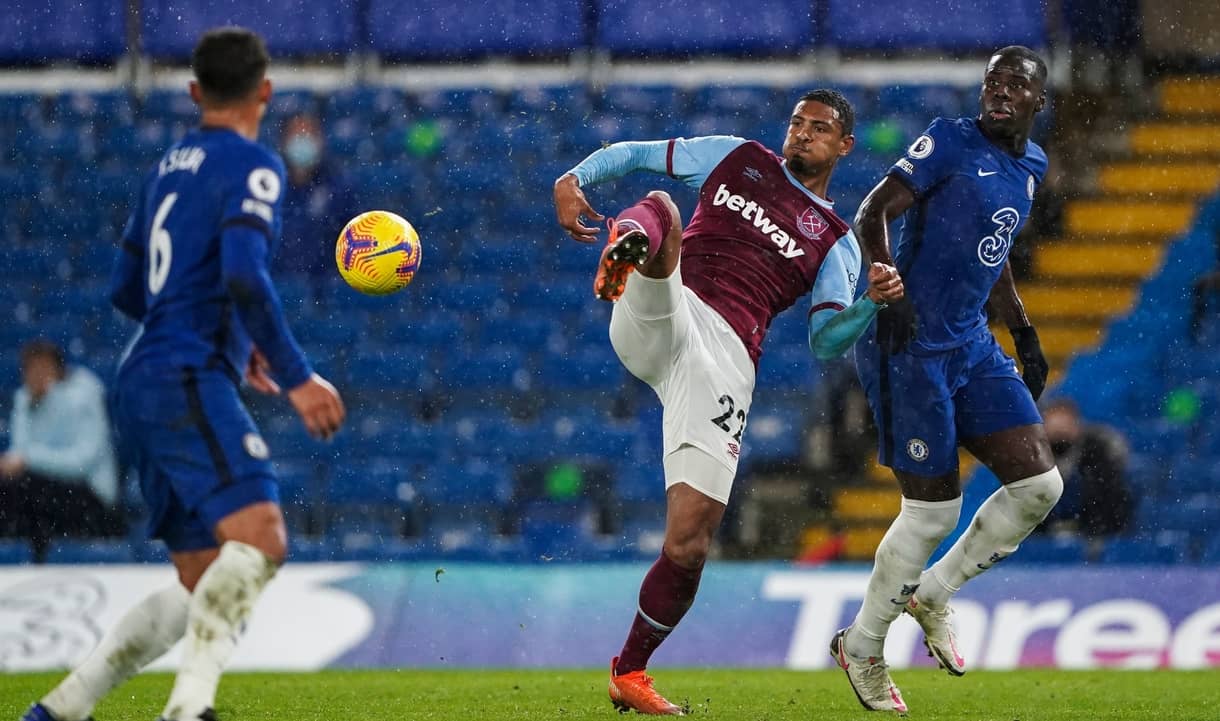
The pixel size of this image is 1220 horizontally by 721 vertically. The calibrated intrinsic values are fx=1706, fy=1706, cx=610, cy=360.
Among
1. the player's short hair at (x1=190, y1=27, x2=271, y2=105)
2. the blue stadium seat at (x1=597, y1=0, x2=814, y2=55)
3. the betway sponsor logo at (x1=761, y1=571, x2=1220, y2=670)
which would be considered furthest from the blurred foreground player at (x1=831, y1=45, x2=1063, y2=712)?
the blue stadium seat at (x1=597, y1=0, x2=814, y2=55)

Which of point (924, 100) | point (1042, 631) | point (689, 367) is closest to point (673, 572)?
point (689, 367)

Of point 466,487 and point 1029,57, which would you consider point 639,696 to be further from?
point 466,487

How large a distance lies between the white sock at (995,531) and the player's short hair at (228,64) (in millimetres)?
3430

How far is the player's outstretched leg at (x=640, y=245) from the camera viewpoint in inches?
227

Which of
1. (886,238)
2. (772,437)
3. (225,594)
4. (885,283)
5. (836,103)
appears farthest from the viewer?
(772,437)

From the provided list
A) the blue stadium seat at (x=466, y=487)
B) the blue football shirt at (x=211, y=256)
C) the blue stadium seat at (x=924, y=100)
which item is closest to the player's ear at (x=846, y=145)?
the blue football shirt at (x=211, y=256)

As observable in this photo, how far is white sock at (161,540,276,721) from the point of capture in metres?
4.34

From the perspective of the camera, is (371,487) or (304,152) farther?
(304,152)

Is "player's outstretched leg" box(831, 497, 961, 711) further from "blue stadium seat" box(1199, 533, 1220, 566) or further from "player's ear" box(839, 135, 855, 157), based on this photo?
"blue stadium seat" box(1199, 533, 1220, 566)

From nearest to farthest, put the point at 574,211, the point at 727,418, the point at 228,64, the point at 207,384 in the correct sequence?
the point at 207,384 → the point at 228,64 → the point at 574,211 → the point at 727,418

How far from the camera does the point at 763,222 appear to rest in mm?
6734

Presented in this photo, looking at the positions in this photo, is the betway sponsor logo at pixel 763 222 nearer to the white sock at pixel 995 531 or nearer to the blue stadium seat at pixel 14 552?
the white sock at pixel 995 531

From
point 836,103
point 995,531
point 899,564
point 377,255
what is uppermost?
point 836,103

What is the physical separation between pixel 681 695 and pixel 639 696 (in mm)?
1219
